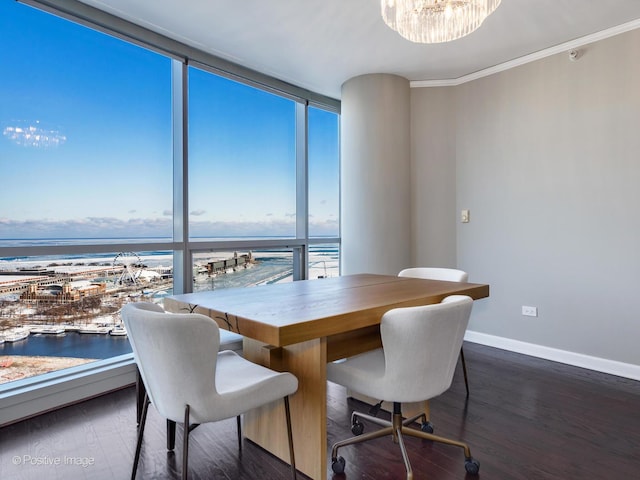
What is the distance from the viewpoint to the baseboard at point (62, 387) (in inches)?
85.4

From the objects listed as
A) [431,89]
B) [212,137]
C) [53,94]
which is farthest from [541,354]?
[53,94]

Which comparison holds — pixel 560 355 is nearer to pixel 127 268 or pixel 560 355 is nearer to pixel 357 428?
pixel 357 428

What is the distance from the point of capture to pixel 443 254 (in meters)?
3.96

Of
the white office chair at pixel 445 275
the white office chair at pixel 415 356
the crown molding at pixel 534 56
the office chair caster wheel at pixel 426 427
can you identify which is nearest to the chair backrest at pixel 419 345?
the white office chair at pixel 415 356

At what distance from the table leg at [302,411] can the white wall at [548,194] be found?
2.56m

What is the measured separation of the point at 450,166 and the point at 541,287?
145 cm

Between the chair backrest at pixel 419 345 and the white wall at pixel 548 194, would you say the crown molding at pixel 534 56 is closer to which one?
the white wall at pixel 548 194

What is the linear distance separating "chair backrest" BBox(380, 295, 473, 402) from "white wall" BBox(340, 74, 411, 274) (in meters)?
2.25

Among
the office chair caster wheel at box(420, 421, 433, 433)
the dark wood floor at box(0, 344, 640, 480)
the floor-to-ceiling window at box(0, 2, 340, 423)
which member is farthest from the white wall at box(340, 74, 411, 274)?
the office chair caster wheel at box(420, 421, 433, 433)

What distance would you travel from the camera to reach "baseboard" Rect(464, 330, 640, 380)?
113 inches

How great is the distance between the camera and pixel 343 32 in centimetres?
294

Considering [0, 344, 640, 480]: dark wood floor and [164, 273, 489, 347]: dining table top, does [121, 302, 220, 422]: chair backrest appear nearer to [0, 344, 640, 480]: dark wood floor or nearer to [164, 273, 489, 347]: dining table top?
[164, 273, 489, 347]: dining table top

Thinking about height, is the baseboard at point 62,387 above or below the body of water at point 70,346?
below

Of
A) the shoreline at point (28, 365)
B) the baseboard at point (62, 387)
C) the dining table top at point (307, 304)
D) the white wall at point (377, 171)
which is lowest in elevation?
the baseboard at point (62, 387)
